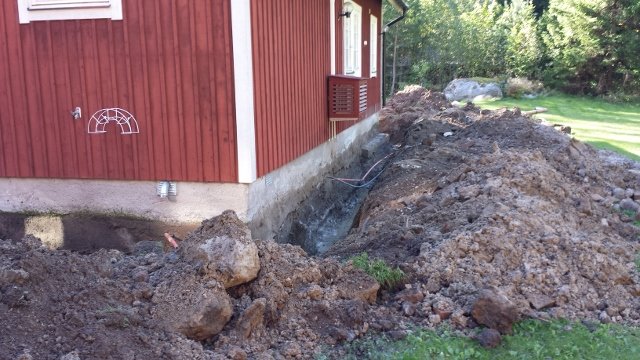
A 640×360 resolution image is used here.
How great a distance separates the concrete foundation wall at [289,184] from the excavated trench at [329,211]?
6.0 inches

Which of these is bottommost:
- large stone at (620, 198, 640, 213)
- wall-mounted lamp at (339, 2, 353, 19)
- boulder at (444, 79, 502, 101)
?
large stone at (620, 198, 640, 213)

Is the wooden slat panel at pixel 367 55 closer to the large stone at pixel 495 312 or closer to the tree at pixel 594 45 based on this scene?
the large stone at pixel 495 312

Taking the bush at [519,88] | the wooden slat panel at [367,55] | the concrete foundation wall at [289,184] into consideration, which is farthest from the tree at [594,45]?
the concrete foundation wall at [289,184]

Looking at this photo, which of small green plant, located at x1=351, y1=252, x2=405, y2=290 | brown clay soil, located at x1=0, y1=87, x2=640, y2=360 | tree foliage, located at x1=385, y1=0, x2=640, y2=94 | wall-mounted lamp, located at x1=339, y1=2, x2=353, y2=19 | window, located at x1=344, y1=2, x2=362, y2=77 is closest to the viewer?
brown clay soil, located at x1=0, y1=87, x2=640, y2=360

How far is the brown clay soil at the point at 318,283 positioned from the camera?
378cm

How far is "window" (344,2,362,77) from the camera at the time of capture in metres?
11.9

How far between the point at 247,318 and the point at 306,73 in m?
5.51

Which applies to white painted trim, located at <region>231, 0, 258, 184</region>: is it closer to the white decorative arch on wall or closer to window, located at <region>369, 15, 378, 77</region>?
the white decorative arch on wall

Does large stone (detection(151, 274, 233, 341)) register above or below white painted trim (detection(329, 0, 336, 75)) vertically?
below

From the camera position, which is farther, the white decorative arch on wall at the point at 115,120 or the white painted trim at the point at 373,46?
the white painted trim at the point at 373,46

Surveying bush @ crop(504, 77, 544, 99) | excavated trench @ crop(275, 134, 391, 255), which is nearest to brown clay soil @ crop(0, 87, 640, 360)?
excavated trench @ crop(275, 134, 391, 255)

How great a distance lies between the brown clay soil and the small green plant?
8cm

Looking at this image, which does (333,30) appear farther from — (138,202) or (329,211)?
(138,202)

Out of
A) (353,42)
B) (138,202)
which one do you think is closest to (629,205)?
(138,202)
